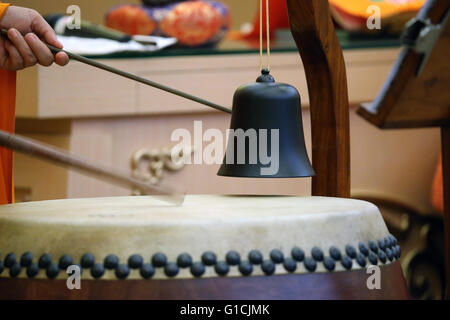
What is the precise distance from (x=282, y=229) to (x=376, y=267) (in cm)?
16

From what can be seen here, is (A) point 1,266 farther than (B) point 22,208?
No

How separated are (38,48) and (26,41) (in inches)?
1.1

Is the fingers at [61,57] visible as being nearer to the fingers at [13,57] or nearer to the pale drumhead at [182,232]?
the fingers at [13,57]

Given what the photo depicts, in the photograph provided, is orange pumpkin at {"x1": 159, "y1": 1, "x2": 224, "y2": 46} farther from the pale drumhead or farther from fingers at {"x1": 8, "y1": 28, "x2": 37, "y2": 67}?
the pale drumhead

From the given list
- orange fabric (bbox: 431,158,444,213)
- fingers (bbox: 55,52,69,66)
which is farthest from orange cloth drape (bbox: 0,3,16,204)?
orange fabric (bbox: 431,158,444,213)

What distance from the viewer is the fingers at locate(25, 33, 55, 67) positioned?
1.42 m

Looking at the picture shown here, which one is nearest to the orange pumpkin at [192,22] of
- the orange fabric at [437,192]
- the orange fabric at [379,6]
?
the orange fabric at [379,6]

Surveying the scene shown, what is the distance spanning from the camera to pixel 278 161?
130 centimetres

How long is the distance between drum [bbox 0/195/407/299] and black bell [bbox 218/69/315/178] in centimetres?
22

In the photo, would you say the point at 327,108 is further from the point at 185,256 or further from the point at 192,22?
the point at 192,22

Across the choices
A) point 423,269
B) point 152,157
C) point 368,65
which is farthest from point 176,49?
point 423,269

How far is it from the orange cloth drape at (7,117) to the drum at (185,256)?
0.43 metres
